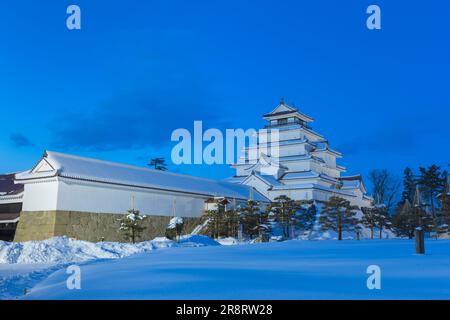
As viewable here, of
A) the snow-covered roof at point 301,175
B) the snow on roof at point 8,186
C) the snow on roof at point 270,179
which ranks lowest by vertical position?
the snow on roof at point 8,186

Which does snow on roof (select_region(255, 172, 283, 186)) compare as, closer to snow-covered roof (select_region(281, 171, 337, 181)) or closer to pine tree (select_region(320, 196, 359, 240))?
snow-covered roof (select_region(281, 171, 337, 181))

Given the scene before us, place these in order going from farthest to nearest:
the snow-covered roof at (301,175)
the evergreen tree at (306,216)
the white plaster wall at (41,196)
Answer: the snow-covered roof at (301,175) → the evergreen tree at (306,216) → the white plaster wall at (41,196)

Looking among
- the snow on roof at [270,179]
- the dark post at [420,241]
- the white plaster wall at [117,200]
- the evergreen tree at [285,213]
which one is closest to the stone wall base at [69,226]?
the white plaster wall at [117,200]

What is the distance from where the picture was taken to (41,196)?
23578 mm

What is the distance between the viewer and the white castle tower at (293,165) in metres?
42.2

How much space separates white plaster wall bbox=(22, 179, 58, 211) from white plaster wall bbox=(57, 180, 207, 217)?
35 centimetres

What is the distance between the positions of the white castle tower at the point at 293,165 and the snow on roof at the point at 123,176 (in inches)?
238

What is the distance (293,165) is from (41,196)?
2920 centimetres

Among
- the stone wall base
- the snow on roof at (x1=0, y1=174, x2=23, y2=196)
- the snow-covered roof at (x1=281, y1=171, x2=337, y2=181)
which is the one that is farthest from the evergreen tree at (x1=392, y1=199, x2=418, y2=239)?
the snow on roof at (x1=0, y1=174, x2=23, y2=196)

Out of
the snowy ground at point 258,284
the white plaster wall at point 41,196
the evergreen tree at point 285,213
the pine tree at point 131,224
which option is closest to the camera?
the snowy ground at point 258,284

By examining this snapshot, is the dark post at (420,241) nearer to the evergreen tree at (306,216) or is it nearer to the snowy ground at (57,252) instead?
the snowy ground at (57,252)

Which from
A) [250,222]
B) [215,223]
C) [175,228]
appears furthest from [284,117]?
[175,228]
